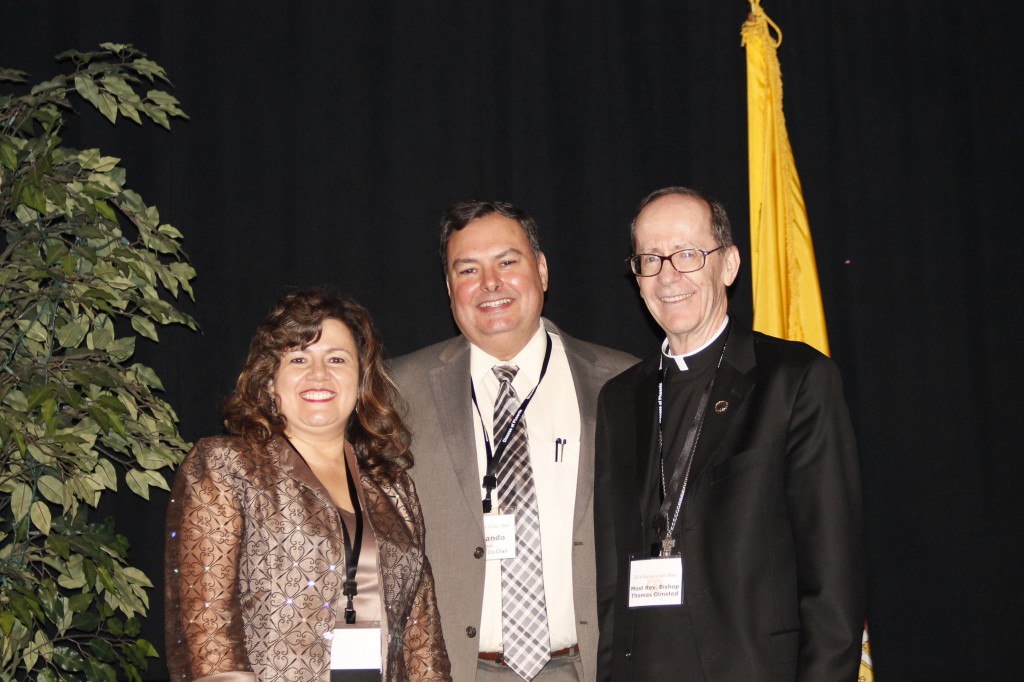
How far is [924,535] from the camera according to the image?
4184 mm

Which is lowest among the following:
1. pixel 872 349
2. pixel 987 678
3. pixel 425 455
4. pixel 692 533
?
pixel 987 678

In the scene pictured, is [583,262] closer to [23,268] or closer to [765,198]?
[765,198]

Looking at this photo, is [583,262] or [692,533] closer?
[692,533]

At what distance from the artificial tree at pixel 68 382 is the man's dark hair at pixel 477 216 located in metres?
0.90

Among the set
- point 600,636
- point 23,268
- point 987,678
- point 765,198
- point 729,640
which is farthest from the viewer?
point 987,678

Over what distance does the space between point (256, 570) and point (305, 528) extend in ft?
0.50

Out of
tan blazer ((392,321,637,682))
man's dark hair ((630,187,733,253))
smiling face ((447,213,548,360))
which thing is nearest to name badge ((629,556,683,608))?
tan blazer ((392,321,637,682))

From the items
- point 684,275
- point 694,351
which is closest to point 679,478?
point 694,351

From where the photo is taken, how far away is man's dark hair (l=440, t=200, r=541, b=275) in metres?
3.28

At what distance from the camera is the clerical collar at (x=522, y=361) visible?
3.24 meters

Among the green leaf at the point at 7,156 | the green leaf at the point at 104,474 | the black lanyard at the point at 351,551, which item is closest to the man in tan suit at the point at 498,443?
Result: the black lanyard at the point at 351,551

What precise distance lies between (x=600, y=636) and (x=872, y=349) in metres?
2.23

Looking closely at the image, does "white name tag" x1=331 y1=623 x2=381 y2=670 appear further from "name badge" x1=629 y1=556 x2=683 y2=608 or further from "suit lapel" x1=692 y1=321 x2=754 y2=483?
"suit lapel" x1=692 y1=321 x2=754 y2=483

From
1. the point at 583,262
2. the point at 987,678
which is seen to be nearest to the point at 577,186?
the point at 583,262
